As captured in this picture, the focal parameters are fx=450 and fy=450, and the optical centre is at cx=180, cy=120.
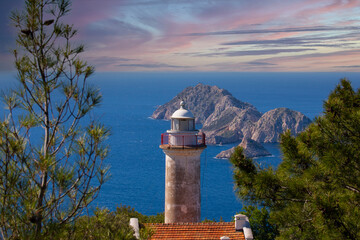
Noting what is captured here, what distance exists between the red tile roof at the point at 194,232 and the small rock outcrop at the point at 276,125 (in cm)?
11606

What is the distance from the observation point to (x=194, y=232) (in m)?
12.7

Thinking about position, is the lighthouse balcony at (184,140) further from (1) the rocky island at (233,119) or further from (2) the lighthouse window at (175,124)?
(1) the rocky island at (233,119)

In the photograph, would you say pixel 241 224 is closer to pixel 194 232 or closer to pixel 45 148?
pixel 194 232

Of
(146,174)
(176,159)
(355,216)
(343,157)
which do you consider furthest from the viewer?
(146,174)

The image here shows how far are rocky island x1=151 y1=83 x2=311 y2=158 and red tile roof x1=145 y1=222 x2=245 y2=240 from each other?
3503 inches

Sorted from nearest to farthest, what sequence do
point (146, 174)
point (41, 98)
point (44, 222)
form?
point (44, 222) < point (41, 98) < point (146, 174)

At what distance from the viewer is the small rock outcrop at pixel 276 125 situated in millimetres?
128750

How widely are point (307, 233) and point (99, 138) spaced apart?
179 inches

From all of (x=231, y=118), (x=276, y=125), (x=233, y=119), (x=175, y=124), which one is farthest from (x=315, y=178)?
(x=231, y=118)

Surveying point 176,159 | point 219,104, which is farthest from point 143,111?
point 176,159

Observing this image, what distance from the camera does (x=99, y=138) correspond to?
5.96 metres

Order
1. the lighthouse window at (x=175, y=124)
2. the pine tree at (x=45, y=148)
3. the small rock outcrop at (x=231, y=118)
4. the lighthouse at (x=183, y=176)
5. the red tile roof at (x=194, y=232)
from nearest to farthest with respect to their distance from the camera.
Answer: the pine tree at (x=45, y=148)
the red tile roof at (x=194, y=232)
the lighthouse at (x=183, y=176)
the lighthouse window at (x=175, y=124)
the small rock outcrop at (x=231, y=118)

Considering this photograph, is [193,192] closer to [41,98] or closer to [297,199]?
[297,199]

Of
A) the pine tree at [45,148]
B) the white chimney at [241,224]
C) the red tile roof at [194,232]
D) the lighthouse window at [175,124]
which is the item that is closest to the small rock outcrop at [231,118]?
the lighthouse window at [175,124]
